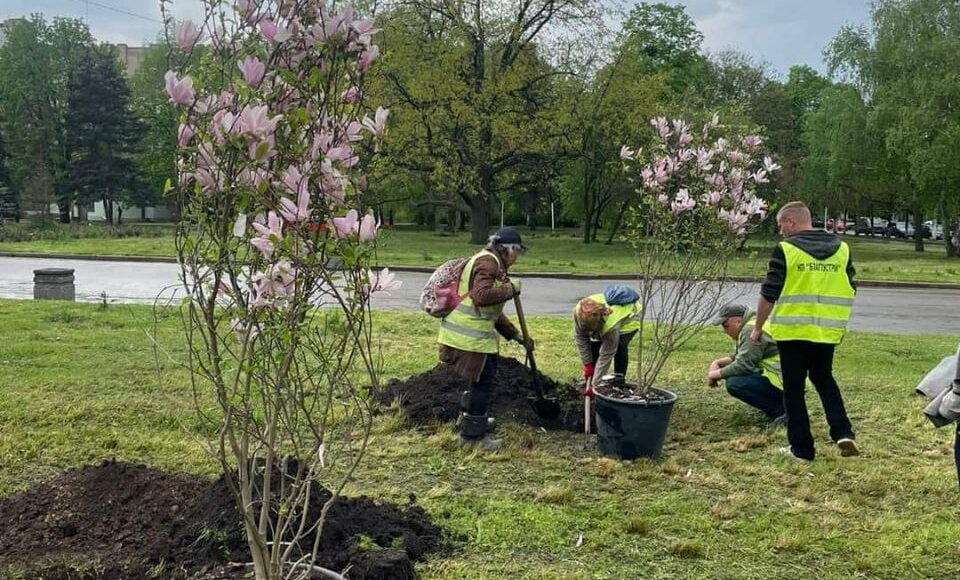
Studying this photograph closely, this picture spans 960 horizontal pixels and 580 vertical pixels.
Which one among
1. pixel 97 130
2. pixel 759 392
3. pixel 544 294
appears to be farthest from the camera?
pixel 97 130

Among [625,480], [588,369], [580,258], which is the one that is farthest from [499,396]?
[580,258]

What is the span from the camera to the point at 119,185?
41.2 meters

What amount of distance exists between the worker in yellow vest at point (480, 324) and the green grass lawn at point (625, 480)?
1.00 feet

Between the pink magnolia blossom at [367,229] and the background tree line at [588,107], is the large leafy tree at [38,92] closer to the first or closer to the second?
the background tree line at [588,107]

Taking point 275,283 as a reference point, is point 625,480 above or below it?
below

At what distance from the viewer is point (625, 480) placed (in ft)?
15.6

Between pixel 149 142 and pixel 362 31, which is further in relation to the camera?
pixel 149 142

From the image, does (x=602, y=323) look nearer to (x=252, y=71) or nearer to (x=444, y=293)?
(x=444, y=293)

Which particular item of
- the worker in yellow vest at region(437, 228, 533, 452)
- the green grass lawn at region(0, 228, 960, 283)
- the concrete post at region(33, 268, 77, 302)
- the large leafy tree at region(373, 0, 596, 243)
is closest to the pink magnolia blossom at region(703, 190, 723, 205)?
the worker in yellow vest at region(437, 228, 533, 452)

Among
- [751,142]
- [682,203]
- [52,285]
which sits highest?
[751,142]

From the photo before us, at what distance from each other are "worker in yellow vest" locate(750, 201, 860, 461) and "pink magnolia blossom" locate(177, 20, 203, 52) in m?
3.98

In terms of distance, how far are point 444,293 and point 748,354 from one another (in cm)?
244

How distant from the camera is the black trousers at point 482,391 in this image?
5309mm

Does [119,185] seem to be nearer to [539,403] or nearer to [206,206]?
[539,403]
